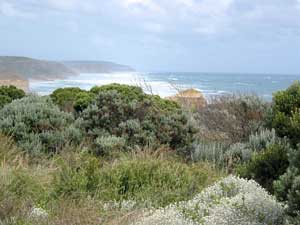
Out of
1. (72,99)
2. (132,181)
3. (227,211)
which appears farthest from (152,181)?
(72,99)

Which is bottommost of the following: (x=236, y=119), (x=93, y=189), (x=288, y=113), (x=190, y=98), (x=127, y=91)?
(x=93, y=189)

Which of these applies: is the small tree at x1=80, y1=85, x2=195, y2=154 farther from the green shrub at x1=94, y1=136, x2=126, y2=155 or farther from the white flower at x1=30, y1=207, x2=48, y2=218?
the white flower at x1=30, y1=207, x2=48, y2=218

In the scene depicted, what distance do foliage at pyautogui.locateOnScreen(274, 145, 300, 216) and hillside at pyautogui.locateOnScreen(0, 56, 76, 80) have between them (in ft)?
114

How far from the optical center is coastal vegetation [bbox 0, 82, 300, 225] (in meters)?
4.40

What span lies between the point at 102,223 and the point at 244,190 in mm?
1345

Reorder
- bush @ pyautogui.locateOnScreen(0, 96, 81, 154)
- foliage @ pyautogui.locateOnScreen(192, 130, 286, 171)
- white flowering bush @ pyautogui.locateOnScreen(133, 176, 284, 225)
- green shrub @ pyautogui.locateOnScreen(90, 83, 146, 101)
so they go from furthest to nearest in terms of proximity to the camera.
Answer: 1. green shrub @ pyautogui.locateOnScreen(90, 83, 146, 101)
2. bush @ pyautogui.locateOnScreen(0, 96, 81, 154)
3. foliage @ pyautogui.locateOnScreen(192, 130, 286, 171)
4. white flowering bush @ pyautogui.locateOnScreen(133, 176, 284, 225)

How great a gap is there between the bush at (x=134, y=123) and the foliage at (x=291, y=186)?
15.3 feet

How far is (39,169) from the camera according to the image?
21.8ft

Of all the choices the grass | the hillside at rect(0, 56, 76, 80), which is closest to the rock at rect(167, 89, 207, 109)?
the grass

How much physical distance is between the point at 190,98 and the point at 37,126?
7.57 meters

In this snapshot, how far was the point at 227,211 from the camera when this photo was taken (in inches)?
168

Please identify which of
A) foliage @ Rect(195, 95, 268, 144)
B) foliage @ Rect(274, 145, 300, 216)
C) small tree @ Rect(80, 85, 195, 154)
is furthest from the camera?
foliage @ Rect(195, 95, 268, 144)

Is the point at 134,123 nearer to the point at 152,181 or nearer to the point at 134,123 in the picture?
the point at 134,123

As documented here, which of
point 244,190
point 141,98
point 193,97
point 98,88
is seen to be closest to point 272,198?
point 244,190
